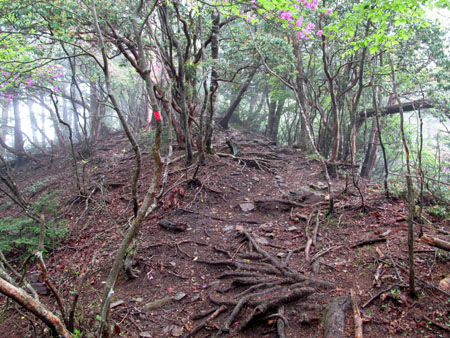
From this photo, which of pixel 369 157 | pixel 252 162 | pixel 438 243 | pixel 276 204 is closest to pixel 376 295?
pixel 438 243

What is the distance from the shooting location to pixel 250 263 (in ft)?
14.7

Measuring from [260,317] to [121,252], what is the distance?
5.99 feet

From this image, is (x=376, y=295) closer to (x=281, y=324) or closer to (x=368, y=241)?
(x=281, y=324)

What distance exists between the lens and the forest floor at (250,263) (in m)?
3.07

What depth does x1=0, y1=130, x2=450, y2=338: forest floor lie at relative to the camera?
307cm

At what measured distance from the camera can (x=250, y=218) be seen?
6406 mm

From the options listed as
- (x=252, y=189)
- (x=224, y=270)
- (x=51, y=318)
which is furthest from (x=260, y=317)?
(x=252, y=189)

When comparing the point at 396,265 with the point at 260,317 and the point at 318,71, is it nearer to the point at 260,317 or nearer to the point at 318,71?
the point at 260,317

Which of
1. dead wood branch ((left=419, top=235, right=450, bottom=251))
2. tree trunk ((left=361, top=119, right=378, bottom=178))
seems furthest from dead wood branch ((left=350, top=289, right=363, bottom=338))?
tree trunk ((left=361, top=119, right=378, bottom=178))

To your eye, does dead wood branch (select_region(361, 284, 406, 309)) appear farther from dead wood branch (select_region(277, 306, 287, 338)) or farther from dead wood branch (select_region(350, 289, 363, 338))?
dead wood branch (select_region(277, 306, 287, 338))

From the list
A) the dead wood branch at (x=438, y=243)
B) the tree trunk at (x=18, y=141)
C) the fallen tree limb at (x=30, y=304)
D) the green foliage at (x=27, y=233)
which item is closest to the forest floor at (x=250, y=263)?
the green foliage at (x=27, y=233)

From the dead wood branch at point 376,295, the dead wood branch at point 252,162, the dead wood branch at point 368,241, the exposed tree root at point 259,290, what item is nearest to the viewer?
the dead wood branch at point 376,295

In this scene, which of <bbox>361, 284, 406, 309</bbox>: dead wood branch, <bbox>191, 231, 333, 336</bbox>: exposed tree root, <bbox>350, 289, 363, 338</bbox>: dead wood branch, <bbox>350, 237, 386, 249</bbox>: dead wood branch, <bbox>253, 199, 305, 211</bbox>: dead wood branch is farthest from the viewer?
<bbox>253, 199, 305, 211</bbox>: dead wood branch

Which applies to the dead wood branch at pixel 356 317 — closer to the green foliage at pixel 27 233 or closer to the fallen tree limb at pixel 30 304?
the fallen tree limb at pixel 30 304
